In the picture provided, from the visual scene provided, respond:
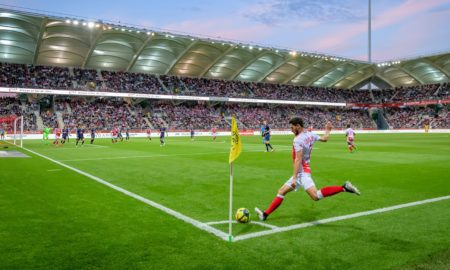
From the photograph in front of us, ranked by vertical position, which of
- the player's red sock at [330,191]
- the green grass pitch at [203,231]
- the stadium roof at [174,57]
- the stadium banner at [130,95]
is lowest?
the green grass pitch at [203,231]

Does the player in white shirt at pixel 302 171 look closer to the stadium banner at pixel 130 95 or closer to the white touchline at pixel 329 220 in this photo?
the white touchline at pixel 329 220

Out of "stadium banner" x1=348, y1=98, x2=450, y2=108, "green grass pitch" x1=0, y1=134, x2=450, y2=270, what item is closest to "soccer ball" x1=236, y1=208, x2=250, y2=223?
"green grass pitch" x1=0, y1=134, x2=450, y2=270

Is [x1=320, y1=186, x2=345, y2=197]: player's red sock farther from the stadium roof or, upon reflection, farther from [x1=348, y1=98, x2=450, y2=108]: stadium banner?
[x1=348, y1=98, x2=450, y2=108]: stadium banner

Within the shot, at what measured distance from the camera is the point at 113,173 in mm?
14008

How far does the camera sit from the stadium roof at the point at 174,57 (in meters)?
47.3

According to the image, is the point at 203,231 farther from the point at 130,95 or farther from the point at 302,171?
the point at 130,95

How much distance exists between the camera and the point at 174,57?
61375 mm

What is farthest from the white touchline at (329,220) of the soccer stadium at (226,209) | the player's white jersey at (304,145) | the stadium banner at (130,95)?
the stadium banner at (130,95)

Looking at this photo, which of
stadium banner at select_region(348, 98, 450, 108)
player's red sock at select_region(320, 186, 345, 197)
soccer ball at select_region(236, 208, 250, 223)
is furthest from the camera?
stadium banner at select_region(348, 98, 450, 108)

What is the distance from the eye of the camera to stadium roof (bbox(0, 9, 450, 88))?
47344mm

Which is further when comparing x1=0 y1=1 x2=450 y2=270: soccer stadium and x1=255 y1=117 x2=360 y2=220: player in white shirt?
x1=255 y1=117 x2=360 y2=220: player in white shirt

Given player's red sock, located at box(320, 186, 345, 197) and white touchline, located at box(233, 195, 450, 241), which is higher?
player's red sock, located at box(320, 186, 345, 197)

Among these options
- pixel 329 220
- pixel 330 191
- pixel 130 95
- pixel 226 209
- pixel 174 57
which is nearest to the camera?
pixel 330 191

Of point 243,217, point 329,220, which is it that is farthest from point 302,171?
point 243,217
